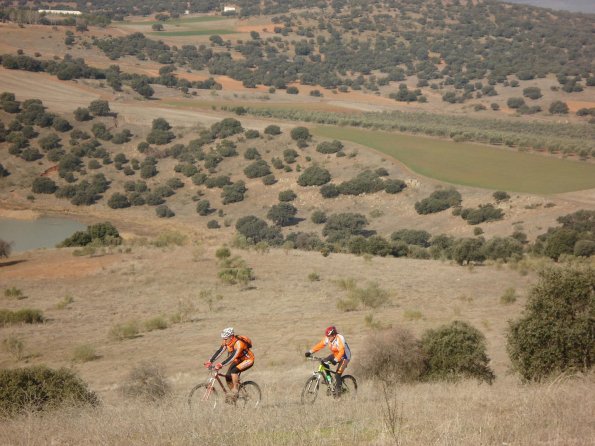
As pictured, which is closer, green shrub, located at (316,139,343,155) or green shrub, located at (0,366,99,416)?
green shrub, located at (0,366,99,416)

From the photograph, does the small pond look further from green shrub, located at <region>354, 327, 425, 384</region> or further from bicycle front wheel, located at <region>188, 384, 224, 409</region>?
bicycle front wheel, located at <region>188, 384, 224, 409</region>

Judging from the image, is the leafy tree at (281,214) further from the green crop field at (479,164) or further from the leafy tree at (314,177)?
the green crop field at (479,164)

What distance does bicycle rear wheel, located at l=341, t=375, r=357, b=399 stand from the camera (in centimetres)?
1325

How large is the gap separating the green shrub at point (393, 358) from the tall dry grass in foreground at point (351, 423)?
4246 millimetres

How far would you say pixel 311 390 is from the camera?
1328 centimetres

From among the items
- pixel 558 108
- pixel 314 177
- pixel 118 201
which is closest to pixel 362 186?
pixel 314 177

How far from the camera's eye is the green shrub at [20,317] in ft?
85.8

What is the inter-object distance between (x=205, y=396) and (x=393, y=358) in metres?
5.30

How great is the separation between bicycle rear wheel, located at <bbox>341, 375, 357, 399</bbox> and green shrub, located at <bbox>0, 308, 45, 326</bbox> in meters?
16.4

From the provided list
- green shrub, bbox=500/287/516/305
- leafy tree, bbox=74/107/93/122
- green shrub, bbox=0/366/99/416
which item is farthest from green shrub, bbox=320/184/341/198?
green shrub, bbox=0/366/99/416

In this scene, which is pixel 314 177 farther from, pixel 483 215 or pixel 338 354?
pixel 338 354

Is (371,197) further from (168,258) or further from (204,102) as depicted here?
(204,102)

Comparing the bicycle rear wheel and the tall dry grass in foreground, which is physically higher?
the tall dry grass in foreground

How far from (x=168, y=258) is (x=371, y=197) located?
85.0ft
